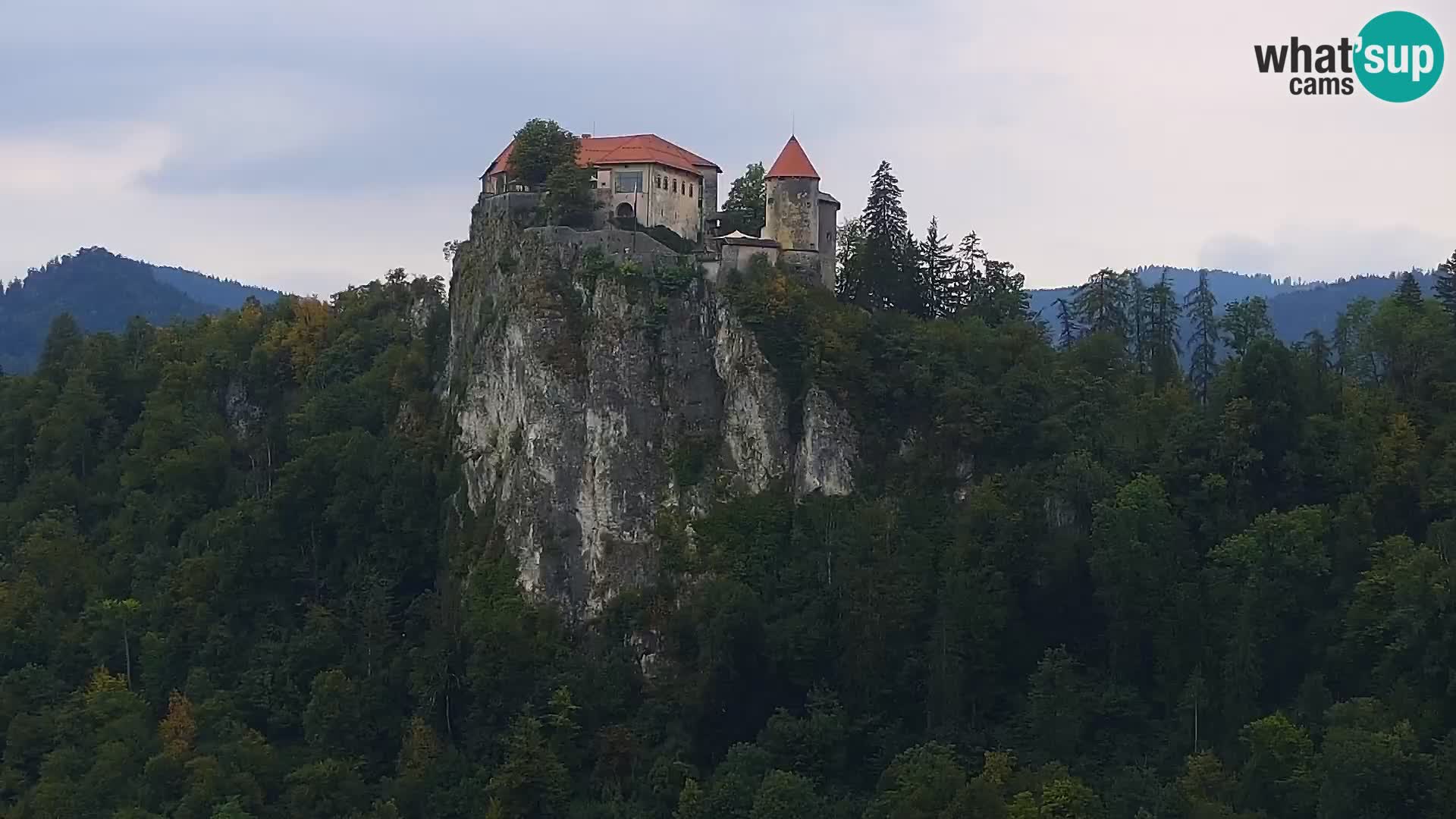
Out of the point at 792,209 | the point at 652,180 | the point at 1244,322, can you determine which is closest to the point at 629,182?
the point at 652,180

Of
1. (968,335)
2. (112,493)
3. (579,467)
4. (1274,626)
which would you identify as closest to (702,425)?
(579,467)

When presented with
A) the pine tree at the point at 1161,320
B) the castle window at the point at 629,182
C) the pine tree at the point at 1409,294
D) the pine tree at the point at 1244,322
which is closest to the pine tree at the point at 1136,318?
the pine tree at the point at 1161,320

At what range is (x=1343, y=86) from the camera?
56531mm

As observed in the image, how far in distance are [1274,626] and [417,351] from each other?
3244 centimetres

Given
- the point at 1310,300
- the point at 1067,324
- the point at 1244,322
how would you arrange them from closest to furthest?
1. the point at 1244,322
2. the point at 1067,324
3. the point at 1310,300

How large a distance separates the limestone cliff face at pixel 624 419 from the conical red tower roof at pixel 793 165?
500 cm

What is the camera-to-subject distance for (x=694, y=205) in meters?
71.3

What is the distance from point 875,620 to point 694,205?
17.1 meters

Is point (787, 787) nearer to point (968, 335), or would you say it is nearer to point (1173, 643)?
point (1173, 643)

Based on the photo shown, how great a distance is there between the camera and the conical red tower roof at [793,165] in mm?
69062

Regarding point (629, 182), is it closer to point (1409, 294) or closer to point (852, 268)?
point (852, 268)

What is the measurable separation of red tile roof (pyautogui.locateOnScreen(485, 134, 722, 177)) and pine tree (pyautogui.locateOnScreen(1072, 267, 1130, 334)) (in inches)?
621

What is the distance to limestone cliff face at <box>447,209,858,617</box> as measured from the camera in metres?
66.3

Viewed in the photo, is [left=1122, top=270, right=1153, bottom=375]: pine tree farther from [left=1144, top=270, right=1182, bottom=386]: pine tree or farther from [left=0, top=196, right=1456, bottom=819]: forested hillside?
[left=0, top=196, right=1456, bottom=819]: forested hillside
